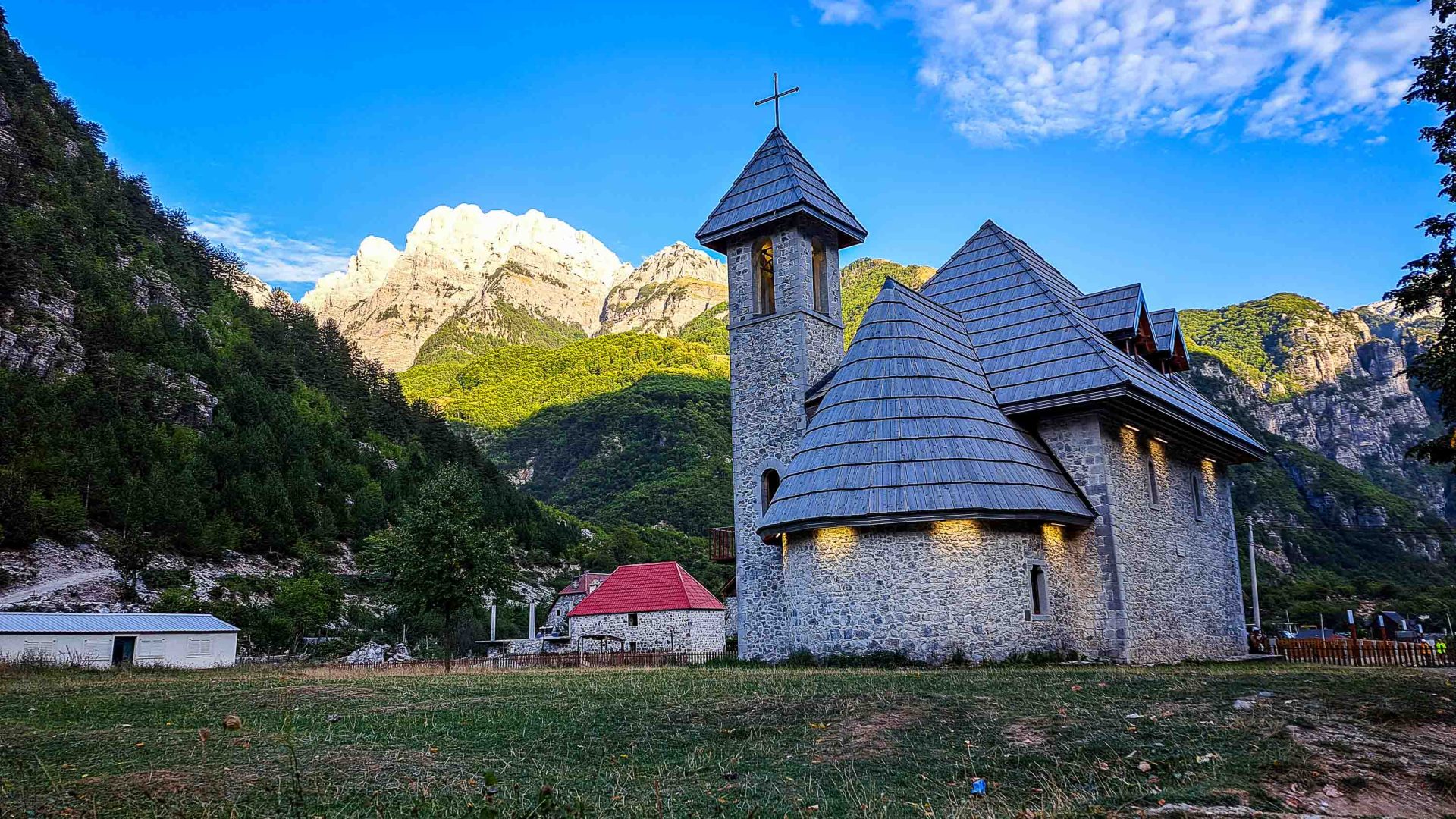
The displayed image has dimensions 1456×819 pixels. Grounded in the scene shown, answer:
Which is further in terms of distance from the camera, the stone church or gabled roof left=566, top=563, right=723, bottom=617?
gabled roof left=566, top=563, right=723, bottom=617

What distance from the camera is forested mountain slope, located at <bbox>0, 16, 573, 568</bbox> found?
4138cm

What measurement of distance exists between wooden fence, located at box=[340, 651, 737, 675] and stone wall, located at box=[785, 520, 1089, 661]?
5538 mm

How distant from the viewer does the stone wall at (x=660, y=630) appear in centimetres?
3675

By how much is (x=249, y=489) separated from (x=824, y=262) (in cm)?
3611

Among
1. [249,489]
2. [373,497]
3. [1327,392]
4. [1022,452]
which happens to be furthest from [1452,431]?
[1327,392]

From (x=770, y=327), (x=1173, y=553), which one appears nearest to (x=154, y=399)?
(x=770, y=327)

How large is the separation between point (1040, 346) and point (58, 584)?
3458cm

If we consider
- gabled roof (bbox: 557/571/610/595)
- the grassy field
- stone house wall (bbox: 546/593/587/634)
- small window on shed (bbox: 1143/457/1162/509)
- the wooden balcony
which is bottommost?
the grassy field

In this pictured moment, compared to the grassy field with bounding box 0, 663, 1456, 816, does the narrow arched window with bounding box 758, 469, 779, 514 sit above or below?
above

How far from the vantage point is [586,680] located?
15680 mm

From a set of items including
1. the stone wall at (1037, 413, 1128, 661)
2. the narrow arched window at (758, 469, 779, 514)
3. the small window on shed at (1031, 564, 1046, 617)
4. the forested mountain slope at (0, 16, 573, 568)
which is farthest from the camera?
the forested mountain slope at (0, 16, 573, 568)

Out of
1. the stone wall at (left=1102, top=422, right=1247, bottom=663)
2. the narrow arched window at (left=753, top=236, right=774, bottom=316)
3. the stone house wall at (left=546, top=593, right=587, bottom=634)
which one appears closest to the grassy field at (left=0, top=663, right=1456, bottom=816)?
the stone wall at (left=1102, top=422, right=1247, bottom=663)

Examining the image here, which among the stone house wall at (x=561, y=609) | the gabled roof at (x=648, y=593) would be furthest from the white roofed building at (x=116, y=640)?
the stone house wall at (x=561, y=609)

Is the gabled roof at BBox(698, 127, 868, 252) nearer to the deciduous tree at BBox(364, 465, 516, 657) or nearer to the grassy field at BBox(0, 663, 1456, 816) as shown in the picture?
the deciduous tree at BBox(364, 465, 516, 657)
